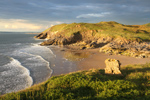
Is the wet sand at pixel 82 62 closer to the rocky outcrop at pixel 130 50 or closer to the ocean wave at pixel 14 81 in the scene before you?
the rocky outcrop at pixel 130 50

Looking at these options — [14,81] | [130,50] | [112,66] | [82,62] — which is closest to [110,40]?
[130,50]

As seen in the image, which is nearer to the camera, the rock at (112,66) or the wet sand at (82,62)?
the rock at (112,66)

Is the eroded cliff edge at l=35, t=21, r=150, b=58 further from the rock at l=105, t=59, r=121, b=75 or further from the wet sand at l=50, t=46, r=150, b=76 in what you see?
the rock at l=105, t=59, r=121, b=75

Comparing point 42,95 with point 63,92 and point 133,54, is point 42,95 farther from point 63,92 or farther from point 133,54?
point 133,54

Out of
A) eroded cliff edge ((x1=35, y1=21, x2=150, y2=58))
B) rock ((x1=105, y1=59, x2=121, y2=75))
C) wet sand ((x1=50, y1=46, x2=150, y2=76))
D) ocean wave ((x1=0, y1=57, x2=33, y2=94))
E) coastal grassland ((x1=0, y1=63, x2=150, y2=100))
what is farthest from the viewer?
eroded cliff edge ((x1=35, y1=21, x2=150, y2=58))

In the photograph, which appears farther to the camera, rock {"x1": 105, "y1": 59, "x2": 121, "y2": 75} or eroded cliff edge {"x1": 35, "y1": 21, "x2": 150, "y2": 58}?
eroded cliff edge {"x1": 35, "y1": 21, "x2": 150, "y2": 58}

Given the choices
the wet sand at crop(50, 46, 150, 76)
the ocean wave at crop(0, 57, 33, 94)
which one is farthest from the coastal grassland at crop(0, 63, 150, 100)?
the wet sand at crop(50, 46, 150, 76)

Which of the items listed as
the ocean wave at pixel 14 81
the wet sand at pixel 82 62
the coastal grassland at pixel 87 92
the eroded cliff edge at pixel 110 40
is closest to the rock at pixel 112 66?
the coastal grassland at pixel 87 92

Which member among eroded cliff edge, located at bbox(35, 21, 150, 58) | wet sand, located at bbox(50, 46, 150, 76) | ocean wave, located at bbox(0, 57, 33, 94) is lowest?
ocean wave, located at bbox(0, 57, 33, 94)

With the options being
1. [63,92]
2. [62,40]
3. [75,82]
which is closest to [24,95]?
[63,92]

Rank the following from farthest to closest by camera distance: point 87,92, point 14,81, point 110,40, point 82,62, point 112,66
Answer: point 110,40, point 82,62, point 14,81, point 112,66, point 87,92

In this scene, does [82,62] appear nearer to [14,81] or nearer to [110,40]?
[14,81]

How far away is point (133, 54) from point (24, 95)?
34880 mm

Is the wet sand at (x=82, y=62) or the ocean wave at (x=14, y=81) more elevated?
the wet sand at (x=82, y=62)
